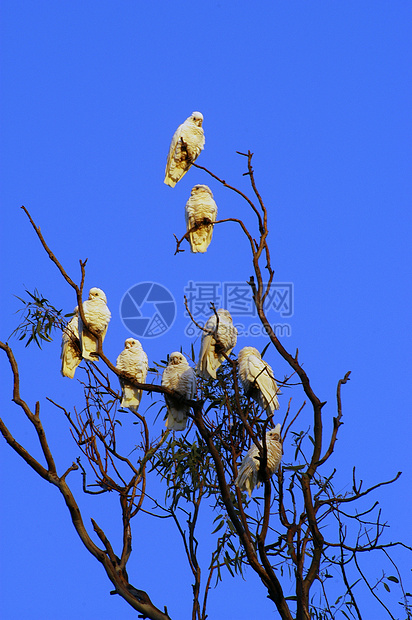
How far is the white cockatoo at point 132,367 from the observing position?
3951 mm

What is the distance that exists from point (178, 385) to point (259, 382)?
1.44 feet

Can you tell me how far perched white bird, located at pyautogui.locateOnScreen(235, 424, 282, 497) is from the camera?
3551mm

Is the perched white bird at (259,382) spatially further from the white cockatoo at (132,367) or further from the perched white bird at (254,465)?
the white cockatoo at (132,367)

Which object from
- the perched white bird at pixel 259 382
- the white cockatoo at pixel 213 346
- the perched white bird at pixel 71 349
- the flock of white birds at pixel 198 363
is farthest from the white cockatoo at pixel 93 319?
the perched white bird at pixel 259 382

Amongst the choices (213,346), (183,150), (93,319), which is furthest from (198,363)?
(183,150)

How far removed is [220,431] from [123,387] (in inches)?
23.2

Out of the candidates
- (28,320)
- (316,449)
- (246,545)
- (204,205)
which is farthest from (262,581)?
(204,205)

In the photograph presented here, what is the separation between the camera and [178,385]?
3.89 metres

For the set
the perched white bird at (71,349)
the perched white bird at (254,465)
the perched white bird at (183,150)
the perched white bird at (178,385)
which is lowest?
the perched white bird at (254,465)

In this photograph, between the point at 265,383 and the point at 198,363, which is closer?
the point at 265,383

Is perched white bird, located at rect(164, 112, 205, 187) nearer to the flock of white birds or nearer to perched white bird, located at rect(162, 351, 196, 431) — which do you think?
the flock of white birds

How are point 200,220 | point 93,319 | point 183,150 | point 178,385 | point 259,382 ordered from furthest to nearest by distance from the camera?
1. point 183,150
2. point 200,220
3. point 93,319
4. point 178,385
5. point 259,382

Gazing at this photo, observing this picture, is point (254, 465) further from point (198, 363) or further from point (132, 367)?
point (132, 367)

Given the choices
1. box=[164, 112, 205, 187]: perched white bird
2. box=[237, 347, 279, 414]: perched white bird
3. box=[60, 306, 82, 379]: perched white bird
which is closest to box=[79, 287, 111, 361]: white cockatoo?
box=[60, 306, 82, 379]: perched white bird
